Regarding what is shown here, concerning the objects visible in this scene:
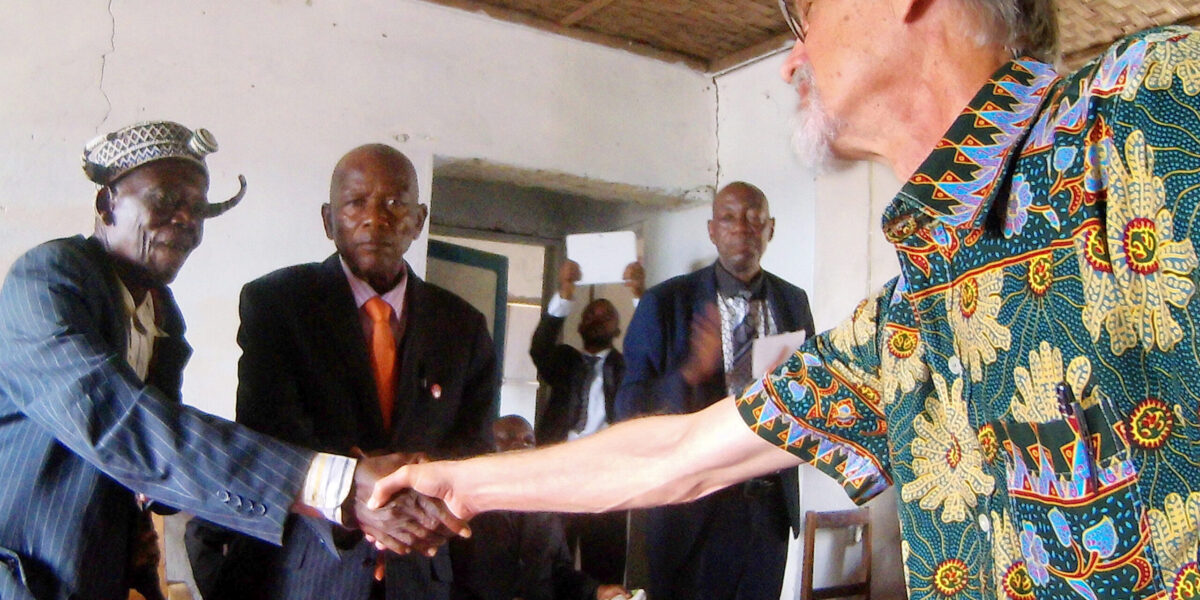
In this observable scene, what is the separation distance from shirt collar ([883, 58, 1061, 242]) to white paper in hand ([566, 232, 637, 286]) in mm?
2526

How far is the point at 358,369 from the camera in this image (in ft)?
7.75

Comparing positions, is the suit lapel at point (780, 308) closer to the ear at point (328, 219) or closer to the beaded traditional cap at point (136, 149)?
the ear at point (328, 219)

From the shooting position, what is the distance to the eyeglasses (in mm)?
1328

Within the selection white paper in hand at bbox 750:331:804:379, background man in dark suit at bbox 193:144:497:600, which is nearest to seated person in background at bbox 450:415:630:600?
background man in dark suit at bbox 193:144:497:600

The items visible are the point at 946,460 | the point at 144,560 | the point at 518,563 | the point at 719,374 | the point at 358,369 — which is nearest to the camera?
the point at 946,460

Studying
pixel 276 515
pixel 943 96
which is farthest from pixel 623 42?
pixel 943 96

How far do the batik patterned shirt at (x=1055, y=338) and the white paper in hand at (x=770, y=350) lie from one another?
7.17ft

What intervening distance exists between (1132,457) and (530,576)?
90.9 inches

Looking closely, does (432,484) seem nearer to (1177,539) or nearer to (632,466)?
(632,466)

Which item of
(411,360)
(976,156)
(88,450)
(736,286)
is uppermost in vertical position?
(736,286)

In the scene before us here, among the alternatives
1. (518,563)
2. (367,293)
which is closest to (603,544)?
(518,563)

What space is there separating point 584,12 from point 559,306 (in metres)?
1.13

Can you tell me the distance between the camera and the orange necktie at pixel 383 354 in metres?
2.39

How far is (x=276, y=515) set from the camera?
74.6 inches
